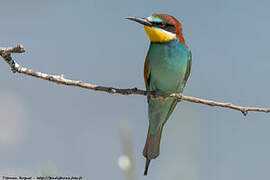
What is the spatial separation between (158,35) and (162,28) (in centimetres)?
6

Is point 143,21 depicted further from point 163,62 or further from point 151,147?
point 151,147

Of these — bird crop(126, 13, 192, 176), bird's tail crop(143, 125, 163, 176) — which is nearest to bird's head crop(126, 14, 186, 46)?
bird crop(126, 13, 192, 176)

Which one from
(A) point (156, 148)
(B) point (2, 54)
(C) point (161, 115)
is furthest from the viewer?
(C) point (161, 115)

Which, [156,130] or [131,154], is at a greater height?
[156,130]

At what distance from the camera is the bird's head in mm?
2547

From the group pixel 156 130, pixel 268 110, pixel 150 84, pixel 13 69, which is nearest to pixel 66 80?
pixel 13 69

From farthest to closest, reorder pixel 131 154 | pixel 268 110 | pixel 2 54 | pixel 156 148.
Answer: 1. pixel 156 148
2. pixel 268 110
3. pixel 2 54
4. pixel 131 154

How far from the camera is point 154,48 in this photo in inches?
103

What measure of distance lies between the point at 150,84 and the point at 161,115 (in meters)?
0.24

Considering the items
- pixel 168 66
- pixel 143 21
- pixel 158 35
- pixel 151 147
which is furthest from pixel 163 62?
pixel 151 147

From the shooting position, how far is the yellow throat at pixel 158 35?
2555mm

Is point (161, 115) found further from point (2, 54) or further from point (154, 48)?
point (2, 54)

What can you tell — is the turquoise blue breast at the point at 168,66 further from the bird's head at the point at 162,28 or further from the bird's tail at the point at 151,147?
the bird's tail at the point at 151,147

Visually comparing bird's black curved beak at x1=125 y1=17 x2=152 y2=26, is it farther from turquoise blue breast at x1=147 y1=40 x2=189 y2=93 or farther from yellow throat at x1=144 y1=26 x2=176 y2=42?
turquoise blue breast at x1=147 y1=40 x2=189 y2=93
